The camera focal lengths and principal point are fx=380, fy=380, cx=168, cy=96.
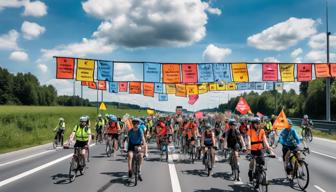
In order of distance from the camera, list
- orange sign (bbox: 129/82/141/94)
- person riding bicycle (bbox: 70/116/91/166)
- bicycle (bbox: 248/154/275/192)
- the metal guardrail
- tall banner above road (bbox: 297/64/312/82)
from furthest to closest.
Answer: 1. orange sign (bbox: 129/82/141/94)
2. the metal guardrail
3. tall banner above road (bbox: 297/64/312/82)
4. person riding bicycle (bbox: 70/116/91/166)
5. bicycle (bbox: 248/154/275/192)

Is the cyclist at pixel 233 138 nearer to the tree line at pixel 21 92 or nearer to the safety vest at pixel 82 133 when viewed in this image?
the safety vest at pixel 82 133

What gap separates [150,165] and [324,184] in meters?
6.74

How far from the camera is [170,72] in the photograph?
25.7 meters

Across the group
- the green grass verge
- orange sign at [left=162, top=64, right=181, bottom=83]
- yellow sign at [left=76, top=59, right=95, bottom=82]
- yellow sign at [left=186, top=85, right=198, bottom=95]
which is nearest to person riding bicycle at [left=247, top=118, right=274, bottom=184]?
orange sign at [left=162, top=64, right=181, bottom=83]

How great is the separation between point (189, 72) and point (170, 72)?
4.32ft

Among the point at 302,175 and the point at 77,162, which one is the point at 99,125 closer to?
the point at 77,162

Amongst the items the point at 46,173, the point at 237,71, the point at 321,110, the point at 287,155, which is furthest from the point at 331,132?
the point at 321,110

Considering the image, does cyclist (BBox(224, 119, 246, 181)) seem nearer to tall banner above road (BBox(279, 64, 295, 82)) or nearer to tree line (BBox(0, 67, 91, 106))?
tall banner above road (BBox(279, 64, 295, 82))

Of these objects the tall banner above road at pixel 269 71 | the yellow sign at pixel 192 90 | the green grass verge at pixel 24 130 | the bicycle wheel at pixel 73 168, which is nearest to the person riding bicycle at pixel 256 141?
the bicycle wheel at pixel 73 168

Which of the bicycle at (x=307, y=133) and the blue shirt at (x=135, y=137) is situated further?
the bicycle at (x=307, y=133)

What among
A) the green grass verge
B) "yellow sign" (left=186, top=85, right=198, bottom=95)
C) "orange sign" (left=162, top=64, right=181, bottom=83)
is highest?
"orange sign" (left=162, top=64, right=181, bottom=83)

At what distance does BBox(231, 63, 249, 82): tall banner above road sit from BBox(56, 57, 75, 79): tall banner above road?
10.5 meters

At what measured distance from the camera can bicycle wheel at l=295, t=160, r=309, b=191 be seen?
396 inches

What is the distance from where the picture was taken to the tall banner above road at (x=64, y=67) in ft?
77.4
